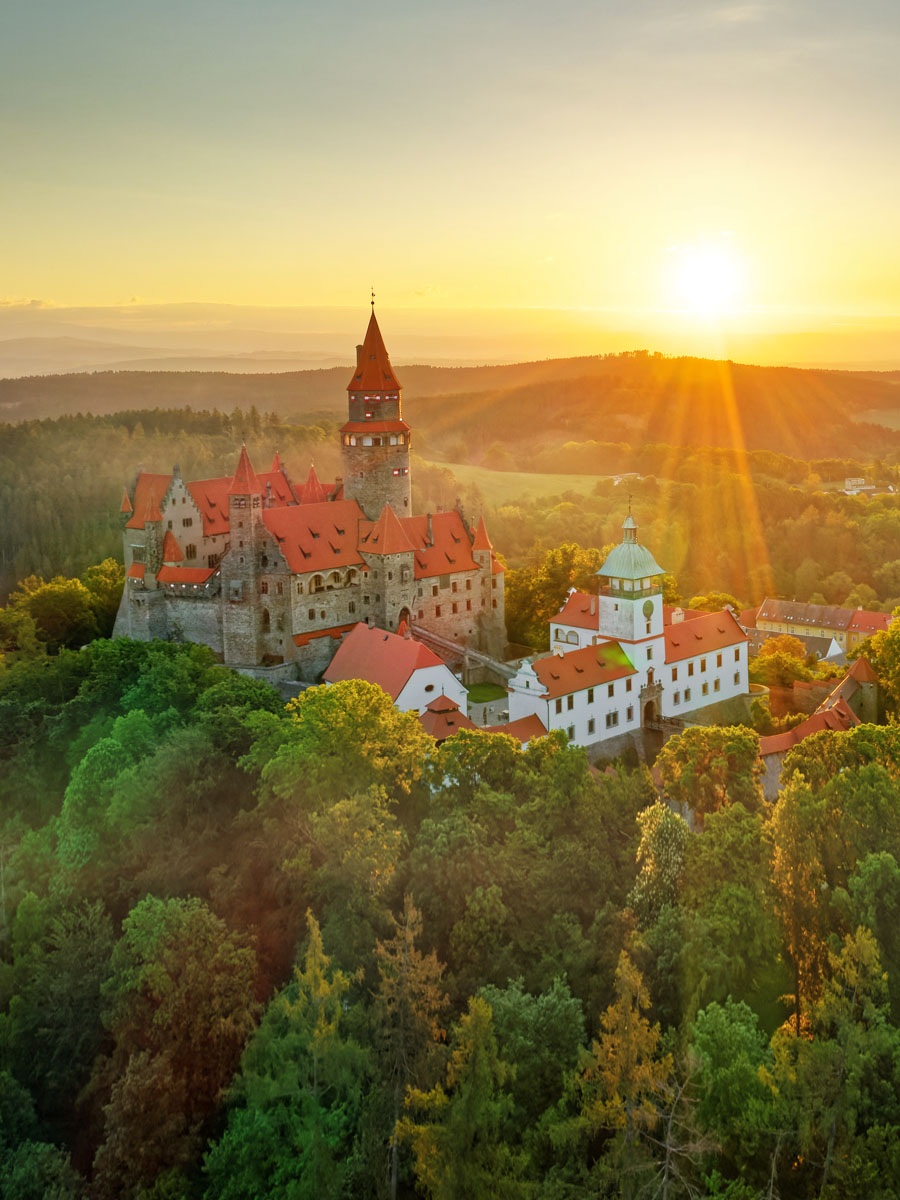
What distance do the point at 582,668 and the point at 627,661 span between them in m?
2.62

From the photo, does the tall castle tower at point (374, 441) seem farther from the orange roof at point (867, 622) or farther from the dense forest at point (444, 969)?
the orange roof at point (867, 622)

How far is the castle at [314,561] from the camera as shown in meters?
52.6

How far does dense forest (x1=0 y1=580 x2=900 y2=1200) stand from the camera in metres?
25.7

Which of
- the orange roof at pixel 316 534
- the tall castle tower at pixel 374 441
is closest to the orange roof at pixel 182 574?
the orange roof at pixel 316 534

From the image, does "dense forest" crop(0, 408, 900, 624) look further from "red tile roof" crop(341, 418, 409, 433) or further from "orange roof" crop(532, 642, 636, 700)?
"orange roof" crop(532, 642, 636, 700)

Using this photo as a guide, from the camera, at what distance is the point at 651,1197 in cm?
2462

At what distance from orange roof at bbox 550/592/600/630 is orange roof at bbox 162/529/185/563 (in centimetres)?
1775

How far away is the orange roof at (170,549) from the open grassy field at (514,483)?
66822mm

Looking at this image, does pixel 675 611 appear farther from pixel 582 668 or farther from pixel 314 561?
pixel 314 561

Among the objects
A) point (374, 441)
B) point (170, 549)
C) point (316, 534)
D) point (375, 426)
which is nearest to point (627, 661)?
point (316, 534)

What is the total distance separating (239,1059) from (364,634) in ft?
71.1

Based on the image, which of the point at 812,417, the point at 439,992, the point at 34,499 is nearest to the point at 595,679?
the point at 439,992

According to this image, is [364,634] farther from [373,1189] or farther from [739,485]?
[739,485]

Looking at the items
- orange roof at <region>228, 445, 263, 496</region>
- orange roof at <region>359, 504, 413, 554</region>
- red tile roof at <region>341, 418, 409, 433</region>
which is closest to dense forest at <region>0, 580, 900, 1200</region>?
orange roof at <region>228, 445, 263, 496</region>
